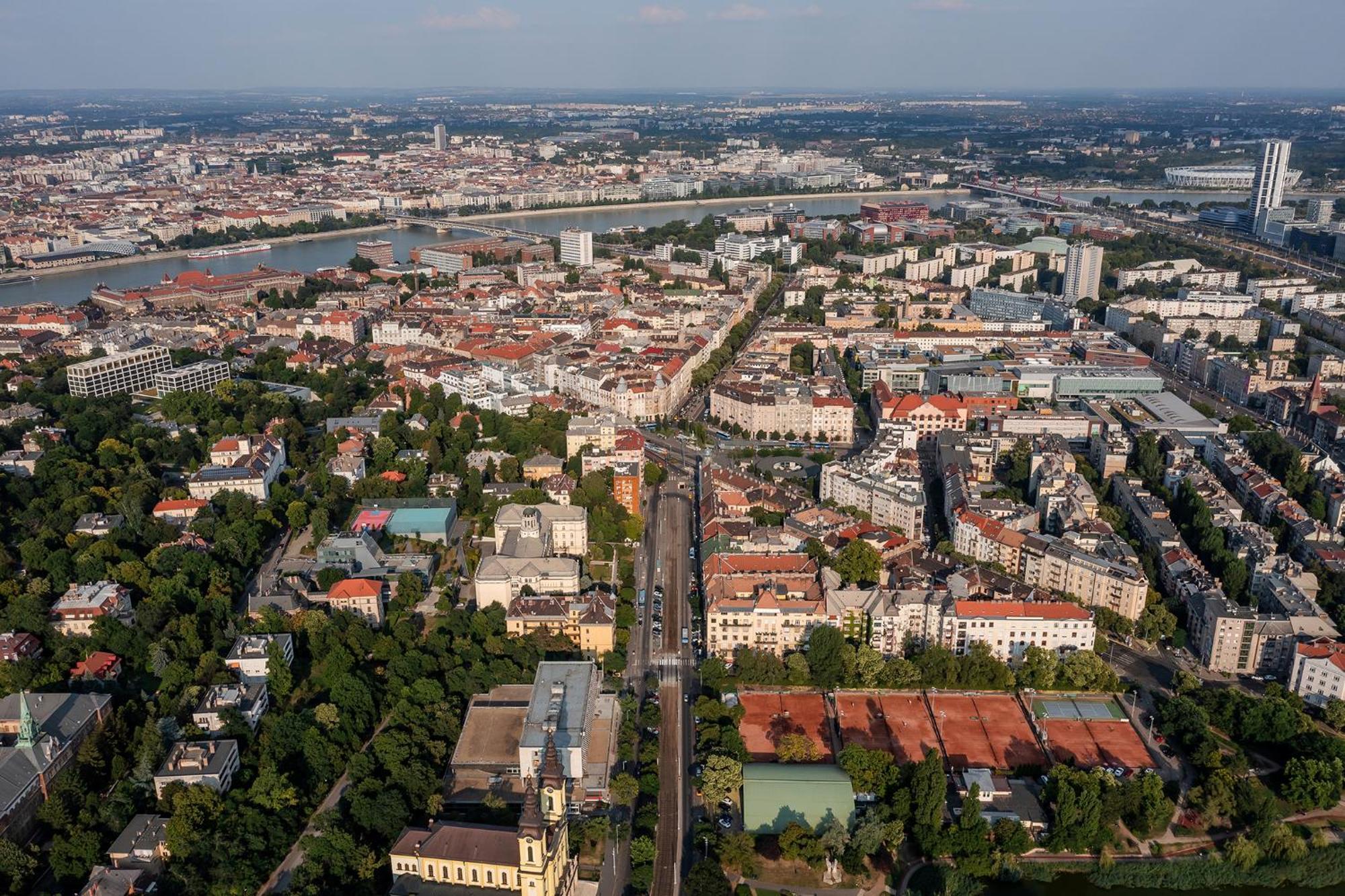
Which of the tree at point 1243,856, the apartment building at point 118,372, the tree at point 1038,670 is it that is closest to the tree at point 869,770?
the tree at point 1038,670

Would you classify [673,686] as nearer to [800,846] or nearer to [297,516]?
[800,846]

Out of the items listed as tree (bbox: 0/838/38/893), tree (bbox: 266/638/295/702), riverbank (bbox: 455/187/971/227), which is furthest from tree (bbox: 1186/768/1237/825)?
riverbank (bbox: 455/187/971/227)

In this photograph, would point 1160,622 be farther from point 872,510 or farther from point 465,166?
point 465,166

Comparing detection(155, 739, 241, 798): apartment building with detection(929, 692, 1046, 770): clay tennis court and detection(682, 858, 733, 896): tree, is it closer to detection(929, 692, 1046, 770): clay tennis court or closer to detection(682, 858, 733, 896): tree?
detection(682, 858, 733, 896): tree

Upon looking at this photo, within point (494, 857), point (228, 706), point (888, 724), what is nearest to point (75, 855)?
point (228, 706)

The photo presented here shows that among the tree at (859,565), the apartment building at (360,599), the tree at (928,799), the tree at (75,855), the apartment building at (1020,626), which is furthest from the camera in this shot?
the tree at (859,565)

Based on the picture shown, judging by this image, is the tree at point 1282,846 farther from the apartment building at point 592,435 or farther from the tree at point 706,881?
the apartment building at point 592,435
